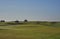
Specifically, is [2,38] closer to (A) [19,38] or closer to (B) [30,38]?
(A) [19,38]

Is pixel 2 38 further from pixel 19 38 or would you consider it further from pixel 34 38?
pixel 34 38

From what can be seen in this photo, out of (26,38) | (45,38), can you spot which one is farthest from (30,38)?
(45,38)

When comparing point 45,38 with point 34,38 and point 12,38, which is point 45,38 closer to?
point 34,38

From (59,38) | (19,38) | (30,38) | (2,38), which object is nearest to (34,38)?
(30,38)

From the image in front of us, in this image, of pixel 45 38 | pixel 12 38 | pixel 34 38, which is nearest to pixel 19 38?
pixel 12 38

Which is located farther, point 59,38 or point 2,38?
point 2,38

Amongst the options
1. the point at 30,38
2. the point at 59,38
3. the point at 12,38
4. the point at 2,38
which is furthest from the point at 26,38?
the point at 59,38
